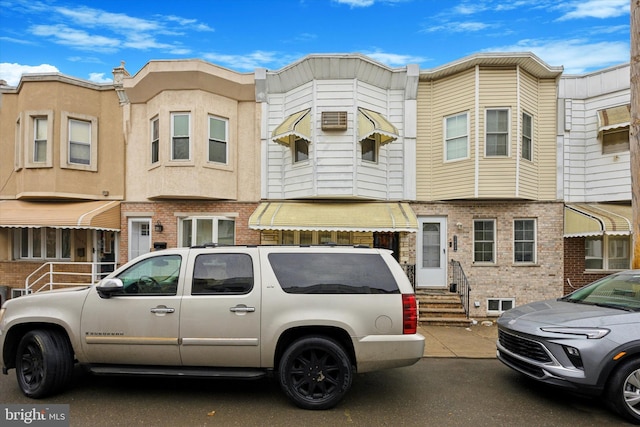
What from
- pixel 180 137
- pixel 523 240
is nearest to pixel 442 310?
pixel 523 240

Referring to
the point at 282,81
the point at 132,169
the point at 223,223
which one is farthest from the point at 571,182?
the point at 132,169

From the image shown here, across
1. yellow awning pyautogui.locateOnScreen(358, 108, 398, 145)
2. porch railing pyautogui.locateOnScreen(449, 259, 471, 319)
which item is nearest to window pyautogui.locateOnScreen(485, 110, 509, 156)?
yellow awning pyautogui.locateOnScreen(358, 108, 398, 145)

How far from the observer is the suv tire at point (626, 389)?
3902 mm

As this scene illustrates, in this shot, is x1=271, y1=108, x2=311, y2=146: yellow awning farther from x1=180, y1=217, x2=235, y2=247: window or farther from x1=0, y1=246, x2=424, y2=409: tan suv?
x1=0, y1=246, x2=424, y2=409: tan suv

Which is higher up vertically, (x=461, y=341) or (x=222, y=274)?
(x=222, y=274)

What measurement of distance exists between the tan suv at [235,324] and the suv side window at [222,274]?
0.01m

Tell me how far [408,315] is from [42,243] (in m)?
11.9

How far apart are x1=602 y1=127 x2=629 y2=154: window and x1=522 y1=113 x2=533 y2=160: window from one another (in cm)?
208

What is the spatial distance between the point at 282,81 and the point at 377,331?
858cm

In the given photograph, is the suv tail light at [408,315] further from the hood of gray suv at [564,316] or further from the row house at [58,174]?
the row house at [58,174]

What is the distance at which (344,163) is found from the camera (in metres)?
9.89

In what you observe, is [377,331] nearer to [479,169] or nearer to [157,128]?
[479,169]

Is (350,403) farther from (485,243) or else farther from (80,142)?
(80,142)

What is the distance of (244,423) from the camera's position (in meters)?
3.82
